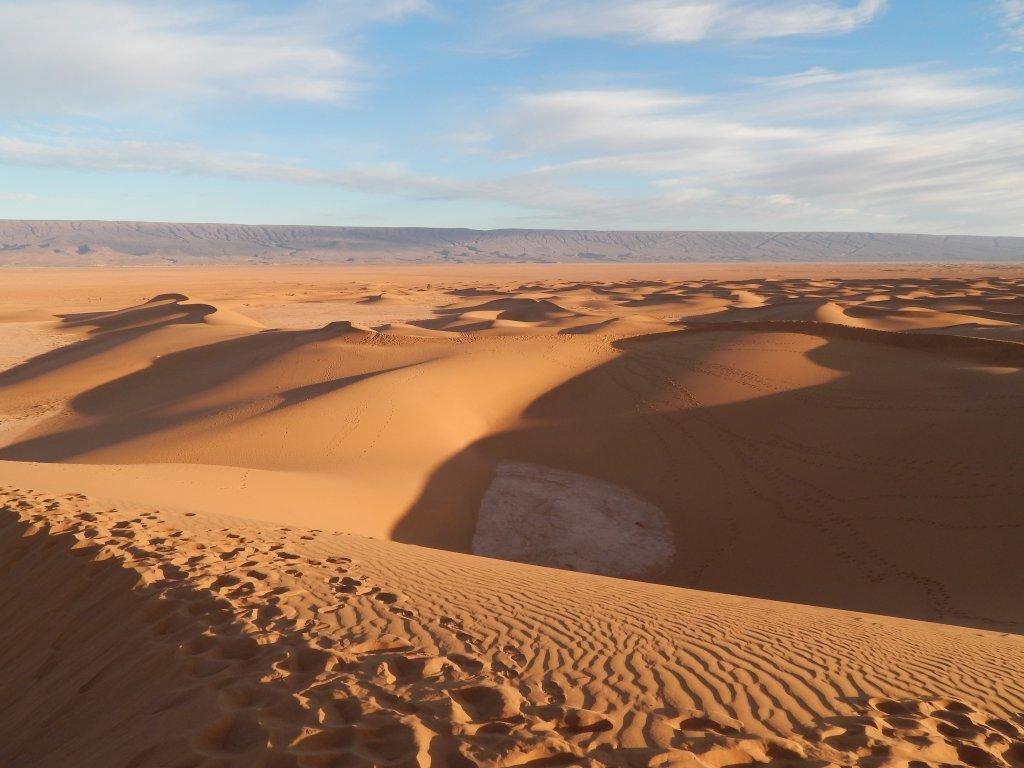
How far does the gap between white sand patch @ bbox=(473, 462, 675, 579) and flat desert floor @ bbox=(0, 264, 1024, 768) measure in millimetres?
53

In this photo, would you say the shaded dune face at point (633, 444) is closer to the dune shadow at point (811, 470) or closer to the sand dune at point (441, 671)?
the dune shadow at point (811, 470)

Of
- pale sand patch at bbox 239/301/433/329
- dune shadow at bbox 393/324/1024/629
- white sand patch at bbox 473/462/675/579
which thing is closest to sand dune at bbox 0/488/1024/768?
dune shadow at bbox 393/324/1024/629

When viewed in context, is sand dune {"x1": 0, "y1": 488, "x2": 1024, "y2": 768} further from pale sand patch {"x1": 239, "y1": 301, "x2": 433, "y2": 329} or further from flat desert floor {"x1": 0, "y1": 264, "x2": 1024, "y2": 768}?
pale sand patch {"x1": 239, "y1": 301, "x2": 433, "y2": 329}

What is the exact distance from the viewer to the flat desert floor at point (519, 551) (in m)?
3.39

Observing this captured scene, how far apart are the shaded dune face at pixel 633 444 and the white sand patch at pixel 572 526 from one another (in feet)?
0.16

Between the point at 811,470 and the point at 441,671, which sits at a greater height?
the point at 441,671

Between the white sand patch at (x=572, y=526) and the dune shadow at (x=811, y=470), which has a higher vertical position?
the dune shadow at (x=811, y=470)

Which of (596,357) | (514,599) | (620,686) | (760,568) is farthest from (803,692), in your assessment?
(596,357)

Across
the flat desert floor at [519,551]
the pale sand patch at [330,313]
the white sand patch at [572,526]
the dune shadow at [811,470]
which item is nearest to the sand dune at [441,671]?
the flat desert floor at [519,551]

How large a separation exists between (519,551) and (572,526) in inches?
41.3

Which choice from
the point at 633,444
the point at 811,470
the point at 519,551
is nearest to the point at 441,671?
the point at 519,551

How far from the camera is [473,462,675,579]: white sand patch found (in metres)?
9.22

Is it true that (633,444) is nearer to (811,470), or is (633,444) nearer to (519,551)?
(811,470)

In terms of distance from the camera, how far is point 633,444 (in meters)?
12.9
